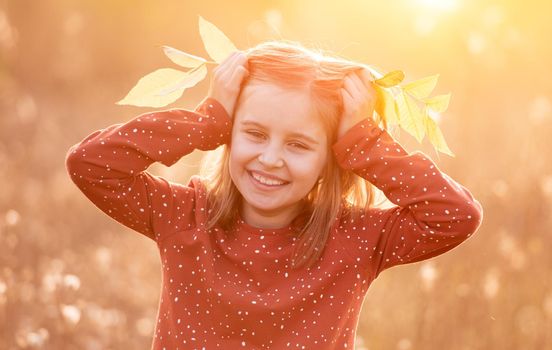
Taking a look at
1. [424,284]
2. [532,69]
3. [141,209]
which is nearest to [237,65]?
[141,209]

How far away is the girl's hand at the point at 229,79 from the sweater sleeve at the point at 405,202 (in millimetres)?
258

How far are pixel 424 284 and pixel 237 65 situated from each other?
4.30ft

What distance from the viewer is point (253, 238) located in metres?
2.33

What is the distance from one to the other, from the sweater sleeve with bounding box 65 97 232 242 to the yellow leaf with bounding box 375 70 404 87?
1.16ft

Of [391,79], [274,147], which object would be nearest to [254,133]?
[274,147]

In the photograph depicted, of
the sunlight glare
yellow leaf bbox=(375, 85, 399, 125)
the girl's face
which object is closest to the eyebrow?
the girl's face

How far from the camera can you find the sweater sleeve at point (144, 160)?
227cm

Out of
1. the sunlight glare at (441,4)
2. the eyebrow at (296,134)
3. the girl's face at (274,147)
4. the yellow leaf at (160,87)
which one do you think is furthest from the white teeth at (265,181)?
the sunlight glare at (441,4)

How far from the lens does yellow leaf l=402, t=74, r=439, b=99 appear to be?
231 cm

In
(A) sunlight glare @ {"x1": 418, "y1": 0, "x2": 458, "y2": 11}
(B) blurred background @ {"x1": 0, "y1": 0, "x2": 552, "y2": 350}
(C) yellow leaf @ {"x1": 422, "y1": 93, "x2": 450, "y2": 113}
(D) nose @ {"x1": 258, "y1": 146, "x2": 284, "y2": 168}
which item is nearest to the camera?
(D) nose @ {"x1": 258, "y1": 146, "x2": 284, "y2": 168}

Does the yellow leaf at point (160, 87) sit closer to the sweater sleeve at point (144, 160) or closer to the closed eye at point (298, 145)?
the sweater sleeve at point (144, 160)

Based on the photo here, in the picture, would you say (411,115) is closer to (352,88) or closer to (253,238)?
(352,88)

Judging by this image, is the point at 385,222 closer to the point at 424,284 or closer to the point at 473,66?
the point at 424,284

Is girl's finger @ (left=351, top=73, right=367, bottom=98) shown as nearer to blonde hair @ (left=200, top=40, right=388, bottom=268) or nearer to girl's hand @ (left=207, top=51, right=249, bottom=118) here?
blonde hair @ (left=200, top=40, right=388, bottom=268)
